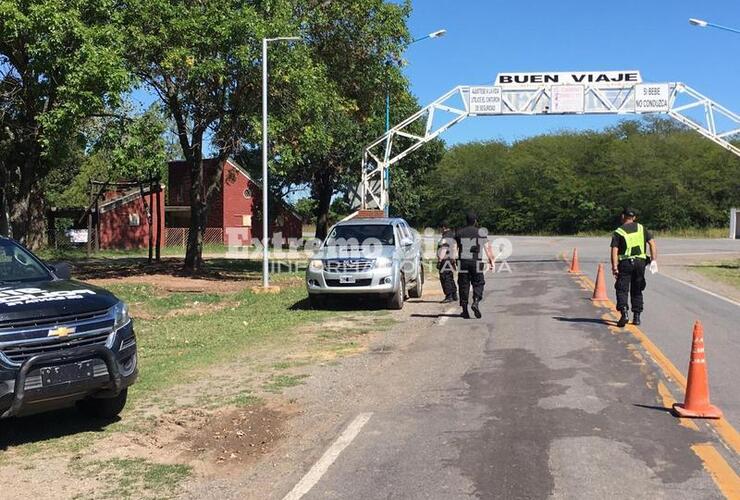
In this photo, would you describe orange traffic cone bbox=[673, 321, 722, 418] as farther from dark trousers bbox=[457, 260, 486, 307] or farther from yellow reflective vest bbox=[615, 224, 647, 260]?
dark trousers bbox=[457, 260, 486, 307]

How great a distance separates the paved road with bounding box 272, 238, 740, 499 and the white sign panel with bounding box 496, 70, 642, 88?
56.2ft

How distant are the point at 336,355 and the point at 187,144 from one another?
50.7 feet

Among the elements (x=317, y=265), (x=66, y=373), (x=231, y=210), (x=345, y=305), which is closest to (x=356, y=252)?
(x=317, y=265)

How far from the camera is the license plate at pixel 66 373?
18.5 feet

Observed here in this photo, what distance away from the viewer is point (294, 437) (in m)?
6.31

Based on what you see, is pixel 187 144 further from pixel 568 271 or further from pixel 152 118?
pixel 568 271

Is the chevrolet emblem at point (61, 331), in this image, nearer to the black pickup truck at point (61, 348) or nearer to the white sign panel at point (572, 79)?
the black pickup truck at point (61, 348)

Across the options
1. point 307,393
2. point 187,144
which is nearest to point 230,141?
point 187,144

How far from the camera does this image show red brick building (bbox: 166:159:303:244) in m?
50.1

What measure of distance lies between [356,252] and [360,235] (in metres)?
1.06

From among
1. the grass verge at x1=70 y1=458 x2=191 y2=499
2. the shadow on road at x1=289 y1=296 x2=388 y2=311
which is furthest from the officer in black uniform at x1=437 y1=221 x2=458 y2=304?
the grass verge at x1=70 y1=458 x2=191 y2=499

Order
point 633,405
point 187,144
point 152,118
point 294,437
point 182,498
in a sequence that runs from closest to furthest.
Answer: point 182,498, point 294,437, point 633,405, point 152,118, point 187,144

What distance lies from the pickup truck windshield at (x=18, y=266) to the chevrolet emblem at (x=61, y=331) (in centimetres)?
127

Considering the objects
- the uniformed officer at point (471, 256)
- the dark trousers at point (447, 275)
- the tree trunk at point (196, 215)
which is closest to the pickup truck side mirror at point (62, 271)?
the uniformed officer at point (471, 256)
